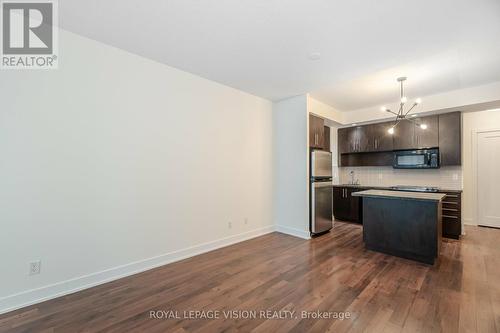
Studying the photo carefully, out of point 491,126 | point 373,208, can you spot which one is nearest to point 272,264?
point 373,208

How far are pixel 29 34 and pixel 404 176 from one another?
7.13 meters

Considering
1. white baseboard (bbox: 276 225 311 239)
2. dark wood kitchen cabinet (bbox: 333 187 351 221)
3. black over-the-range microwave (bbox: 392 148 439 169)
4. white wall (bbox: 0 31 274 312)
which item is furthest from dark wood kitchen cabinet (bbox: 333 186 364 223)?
white wall (bbox: 0 31 274 312)

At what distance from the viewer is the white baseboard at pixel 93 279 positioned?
2.15m

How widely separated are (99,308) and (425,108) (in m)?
6.27

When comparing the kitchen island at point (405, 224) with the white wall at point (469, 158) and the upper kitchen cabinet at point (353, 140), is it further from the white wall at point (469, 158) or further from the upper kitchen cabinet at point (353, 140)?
the white wall at point (469, 158)

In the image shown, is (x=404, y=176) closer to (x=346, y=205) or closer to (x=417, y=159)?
(x=417, y=159)

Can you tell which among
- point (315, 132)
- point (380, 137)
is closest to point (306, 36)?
point (315, 132)

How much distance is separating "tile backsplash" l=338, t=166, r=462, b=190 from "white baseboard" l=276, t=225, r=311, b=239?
2.65m

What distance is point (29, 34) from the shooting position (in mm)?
2350

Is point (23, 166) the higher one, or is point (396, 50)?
point (396, 50)

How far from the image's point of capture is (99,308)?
216cm

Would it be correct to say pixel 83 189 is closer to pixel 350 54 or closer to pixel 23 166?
pixel 23 166

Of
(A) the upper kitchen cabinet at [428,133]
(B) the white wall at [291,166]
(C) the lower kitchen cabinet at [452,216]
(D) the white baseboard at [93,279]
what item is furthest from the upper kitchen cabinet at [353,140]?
(D) the white baseboard at [93,279]

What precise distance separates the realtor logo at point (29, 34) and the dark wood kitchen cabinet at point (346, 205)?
19.5ft
